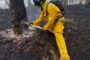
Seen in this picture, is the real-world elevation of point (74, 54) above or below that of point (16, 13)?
below

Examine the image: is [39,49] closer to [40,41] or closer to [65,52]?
[40,41]

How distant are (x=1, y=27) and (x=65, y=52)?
9.78 feet

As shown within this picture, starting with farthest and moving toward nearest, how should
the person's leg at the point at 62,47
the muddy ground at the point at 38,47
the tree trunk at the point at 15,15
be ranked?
1. the tree trunk at the point at 15,15
2. the muddy ground at the point at 38,47
3. the person's leg at the point at 62,47

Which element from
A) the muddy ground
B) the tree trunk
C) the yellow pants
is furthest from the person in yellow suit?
the tree trunk

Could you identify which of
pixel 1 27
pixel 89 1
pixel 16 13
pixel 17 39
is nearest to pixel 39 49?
pixel 17 39

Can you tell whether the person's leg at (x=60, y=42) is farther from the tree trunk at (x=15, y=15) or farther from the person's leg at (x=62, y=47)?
the tree trunk at (x=15, y=15)

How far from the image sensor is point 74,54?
22.1 ft

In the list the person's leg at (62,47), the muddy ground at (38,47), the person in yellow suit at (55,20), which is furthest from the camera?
the muddy ground at (38,47)

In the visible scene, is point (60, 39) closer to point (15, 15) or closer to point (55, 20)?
point (55, 20)

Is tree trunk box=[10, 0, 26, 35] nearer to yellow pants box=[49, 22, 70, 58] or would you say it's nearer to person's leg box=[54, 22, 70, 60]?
yellow pants box=[49, 22, 70, 58]

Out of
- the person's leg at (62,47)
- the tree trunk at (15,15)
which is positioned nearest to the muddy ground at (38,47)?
the tree trunk at (15,15)

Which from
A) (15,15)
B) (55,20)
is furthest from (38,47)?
(15,15)

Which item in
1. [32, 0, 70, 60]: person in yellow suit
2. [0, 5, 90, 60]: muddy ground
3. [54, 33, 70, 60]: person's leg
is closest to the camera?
[54, 33, 70, 60]: person's leg

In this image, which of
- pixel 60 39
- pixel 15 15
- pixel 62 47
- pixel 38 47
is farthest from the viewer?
pixel 15 15
